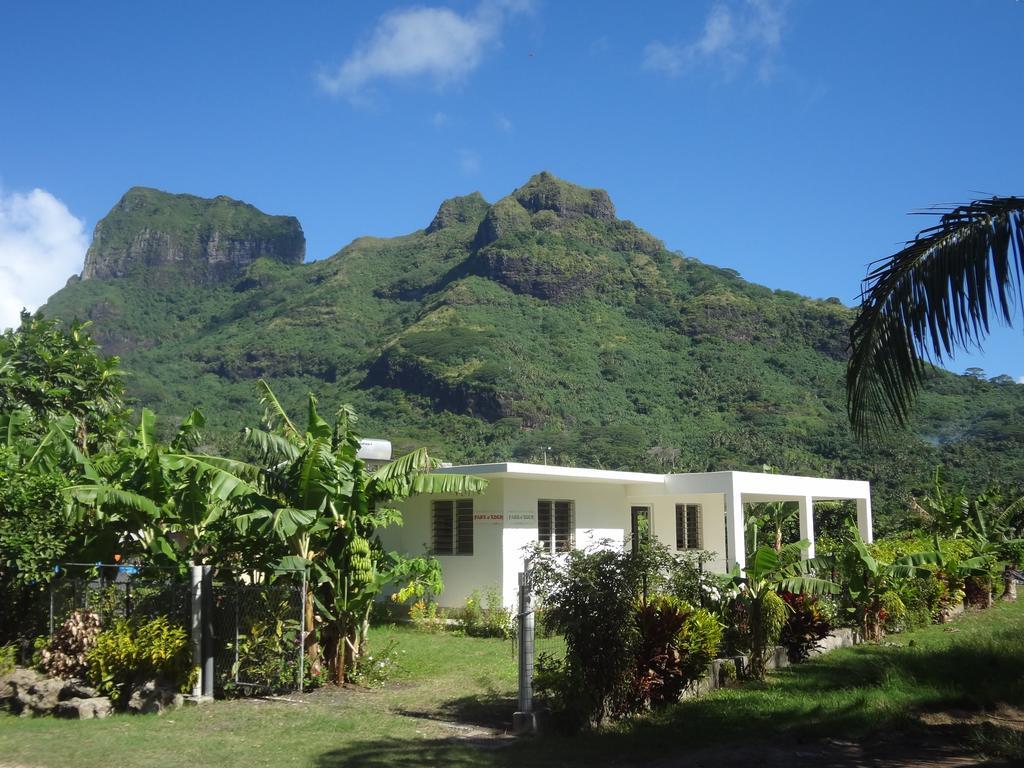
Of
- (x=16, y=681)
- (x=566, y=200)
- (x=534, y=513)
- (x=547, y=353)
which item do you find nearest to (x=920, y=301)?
(x=16, y=681)

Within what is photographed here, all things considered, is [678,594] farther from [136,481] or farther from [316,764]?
[136,481]

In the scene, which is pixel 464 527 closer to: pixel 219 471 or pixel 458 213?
pixel 219 471

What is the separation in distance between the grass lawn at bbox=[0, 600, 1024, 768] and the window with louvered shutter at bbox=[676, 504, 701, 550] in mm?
13190

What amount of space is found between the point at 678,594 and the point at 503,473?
310 inches

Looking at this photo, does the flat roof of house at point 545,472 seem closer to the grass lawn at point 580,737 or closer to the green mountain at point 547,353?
the grass lawn at point 580,737

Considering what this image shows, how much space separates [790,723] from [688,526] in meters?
17.0

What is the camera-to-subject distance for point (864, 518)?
2770 cm

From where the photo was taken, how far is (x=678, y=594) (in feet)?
36.8

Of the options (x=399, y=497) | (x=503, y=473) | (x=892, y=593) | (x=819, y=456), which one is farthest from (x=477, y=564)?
(x=819, y=456)

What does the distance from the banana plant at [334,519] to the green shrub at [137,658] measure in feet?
5.35

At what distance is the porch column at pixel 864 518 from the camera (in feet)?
89.0

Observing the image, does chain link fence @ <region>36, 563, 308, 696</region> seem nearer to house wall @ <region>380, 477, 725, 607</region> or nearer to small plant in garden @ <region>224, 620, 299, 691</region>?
small plant in garden @ <region>224, 620, 299, 691</region>

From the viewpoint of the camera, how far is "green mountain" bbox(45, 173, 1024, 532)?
68.5 metres

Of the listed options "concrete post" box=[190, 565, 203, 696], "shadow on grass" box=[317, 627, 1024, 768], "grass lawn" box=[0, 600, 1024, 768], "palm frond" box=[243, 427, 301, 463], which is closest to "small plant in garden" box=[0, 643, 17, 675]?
"grass lawn" box=[0, 600, 1024, 768]
